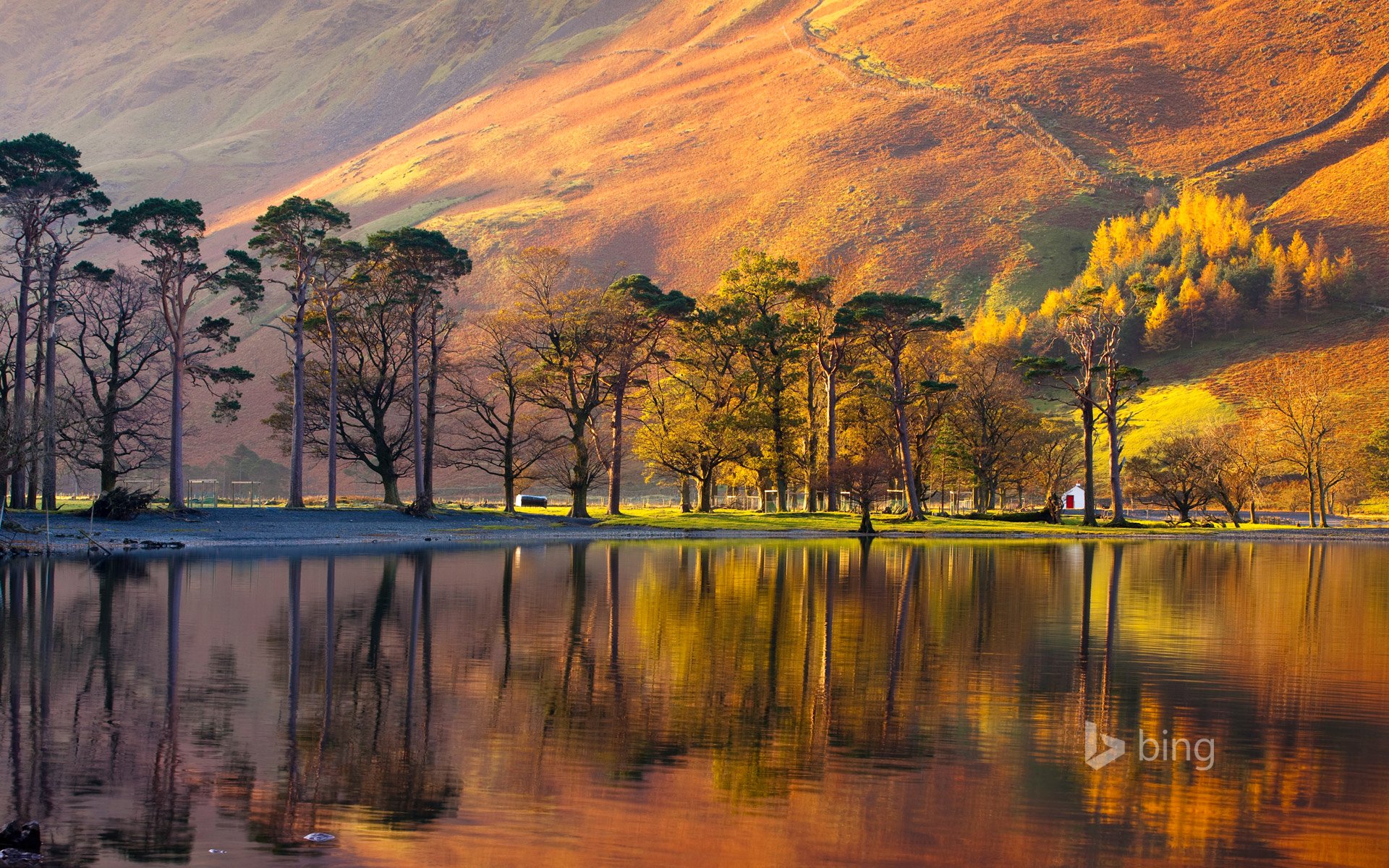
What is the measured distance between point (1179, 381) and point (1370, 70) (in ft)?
327

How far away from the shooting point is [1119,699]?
17016 millimetres

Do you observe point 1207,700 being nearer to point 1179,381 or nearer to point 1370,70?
point 1179,381

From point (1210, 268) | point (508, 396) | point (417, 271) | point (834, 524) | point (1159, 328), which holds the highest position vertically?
point (1210, 268)

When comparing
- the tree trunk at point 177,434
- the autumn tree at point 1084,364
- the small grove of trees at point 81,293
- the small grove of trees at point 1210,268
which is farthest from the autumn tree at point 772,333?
the small grove of trees at point 1210,268

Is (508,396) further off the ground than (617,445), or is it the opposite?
(508,396)

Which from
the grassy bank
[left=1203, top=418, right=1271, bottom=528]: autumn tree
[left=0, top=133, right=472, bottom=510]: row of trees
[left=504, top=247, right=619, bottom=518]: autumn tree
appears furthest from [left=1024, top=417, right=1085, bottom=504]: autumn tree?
[left=0, top=133, right=472, bottom=510]: row of trees

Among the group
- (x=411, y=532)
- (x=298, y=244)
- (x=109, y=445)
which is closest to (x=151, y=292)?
(x=298, y=244)

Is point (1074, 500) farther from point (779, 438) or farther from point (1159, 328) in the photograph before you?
point (1159, 328)

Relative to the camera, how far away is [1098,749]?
46.0ft

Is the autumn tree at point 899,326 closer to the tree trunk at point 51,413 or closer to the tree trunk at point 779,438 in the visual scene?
the tree trunk at point 779,438

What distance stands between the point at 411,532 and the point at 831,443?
2626cm

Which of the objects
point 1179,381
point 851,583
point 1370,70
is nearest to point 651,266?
point 1179,381

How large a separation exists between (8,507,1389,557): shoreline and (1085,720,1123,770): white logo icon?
120ft

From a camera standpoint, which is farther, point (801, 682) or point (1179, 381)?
point (1179, 381)
